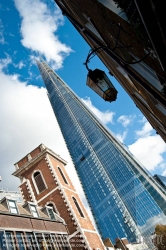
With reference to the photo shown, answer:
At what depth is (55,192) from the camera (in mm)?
20719

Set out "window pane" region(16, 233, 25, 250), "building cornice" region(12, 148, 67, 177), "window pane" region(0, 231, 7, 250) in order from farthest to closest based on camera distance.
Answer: "building cornice" region(12, 148, 67, 177) → "window pane" region(16, 233, 25, 250) → "window pane" region(0, 231, 7, 250)

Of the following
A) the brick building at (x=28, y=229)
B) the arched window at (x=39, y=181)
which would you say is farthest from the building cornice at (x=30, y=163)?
the brick building at (x=28, y=229)

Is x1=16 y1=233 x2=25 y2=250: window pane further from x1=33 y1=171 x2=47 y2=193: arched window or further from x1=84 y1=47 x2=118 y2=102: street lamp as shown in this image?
x1=33 y1=171 x2=47 y2=193: arched window

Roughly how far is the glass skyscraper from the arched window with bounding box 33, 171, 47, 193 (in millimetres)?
87653

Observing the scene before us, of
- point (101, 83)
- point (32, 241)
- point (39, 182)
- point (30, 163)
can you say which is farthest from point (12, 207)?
point (101, 83)

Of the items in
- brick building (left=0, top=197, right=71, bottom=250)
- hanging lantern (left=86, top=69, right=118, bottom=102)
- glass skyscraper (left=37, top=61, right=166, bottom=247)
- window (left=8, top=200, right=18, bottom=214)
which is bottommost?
hanging lantern (left=86, top=69, right=118, bottom=102)

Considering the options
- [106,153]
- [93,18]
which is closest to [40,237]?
[93,18]

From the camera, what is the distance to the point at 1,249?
9.50 meters

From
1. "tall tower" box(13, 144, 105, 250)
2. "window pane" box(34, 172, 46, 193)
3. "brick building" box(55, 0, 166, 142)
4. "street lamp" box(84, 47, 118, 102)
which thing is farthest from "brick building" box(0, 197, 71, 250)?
"brick building" box(55, 0, 166, 142)

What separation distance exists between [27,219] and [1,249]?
11.5 feet

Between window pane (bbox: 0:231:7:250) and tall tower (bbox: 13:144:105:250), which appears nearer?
window pane (bbox: 0:231:7:250)

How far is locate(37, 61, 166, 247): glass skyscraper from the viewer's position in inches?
3959

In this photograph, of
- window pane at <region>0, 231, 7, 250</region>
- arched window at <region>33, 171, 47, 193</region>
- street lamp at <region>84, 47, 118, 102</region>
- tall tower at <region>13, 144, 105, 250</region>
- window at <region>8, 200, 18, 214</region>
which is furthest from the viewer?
arched window at <region>33, 171, 47, 193</region>

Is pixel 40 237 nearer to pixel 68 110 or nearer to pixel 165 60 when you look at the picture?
pixel 165 60
